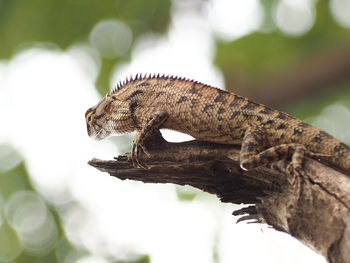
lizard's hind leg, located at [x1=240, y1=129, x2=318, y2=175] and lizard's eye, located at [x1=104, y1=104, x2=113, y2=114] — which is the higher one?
lizard's hind leg, located at [x1=240, y1=129, x2=318, y2=175]

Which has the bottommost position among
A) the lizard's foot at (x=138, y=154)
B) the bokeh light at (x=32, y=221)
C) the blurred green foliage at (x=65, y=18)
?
the bokeh light at (x=32, y=221)

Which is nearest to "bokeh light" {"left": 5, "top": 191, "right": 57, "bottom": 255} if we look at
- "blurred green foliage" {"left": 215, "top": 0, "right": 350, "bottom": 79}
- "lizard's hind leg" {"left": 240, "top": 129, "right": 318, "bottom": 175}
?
"blurred green foliage" {"left": 215, "top": 0, "right": 350, "bottom": 79}

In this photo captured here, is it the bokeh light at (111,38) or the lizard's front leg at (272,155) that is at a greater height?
the bokeh light at (111,38)

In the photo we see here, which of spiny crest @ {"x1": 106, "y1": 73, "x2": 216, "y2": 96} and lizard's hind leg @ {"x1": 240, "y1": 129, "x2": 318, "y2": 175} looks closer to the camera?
lizard's hind leg @ {"x1": 240, "y1": 129, "x2": 318, "y2": 175}

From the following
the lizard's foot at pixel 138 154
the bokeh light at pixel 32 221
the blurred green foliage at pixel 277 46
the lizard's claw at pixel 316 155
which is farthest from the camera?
the bokeh light at pixel 32 221

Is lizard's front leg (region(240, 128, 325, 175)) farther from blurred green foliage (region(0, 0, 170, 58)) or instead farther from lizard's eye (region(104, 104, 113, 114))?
blurred green foliage (region(0, 0, 170, 58))

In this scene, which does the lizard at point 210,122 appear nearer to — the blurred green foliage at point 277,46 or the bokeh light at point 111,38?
the blurred green foliage at point 277,46

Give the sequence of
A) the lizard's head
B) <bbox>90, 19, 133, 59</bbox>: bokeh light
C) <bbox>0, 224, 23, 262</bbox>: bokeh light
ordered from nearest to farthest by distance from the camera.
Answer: the lizard's head, <bbox>0, 224, 23, 262</bbox>: bokeh light, <bbox>90, 19, 133, 59</bbox>: bokeh light

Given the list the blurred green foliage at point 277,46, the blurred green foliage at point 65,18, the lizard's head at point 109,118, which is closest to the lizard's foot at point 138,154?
the lizard's head at point 109,118
